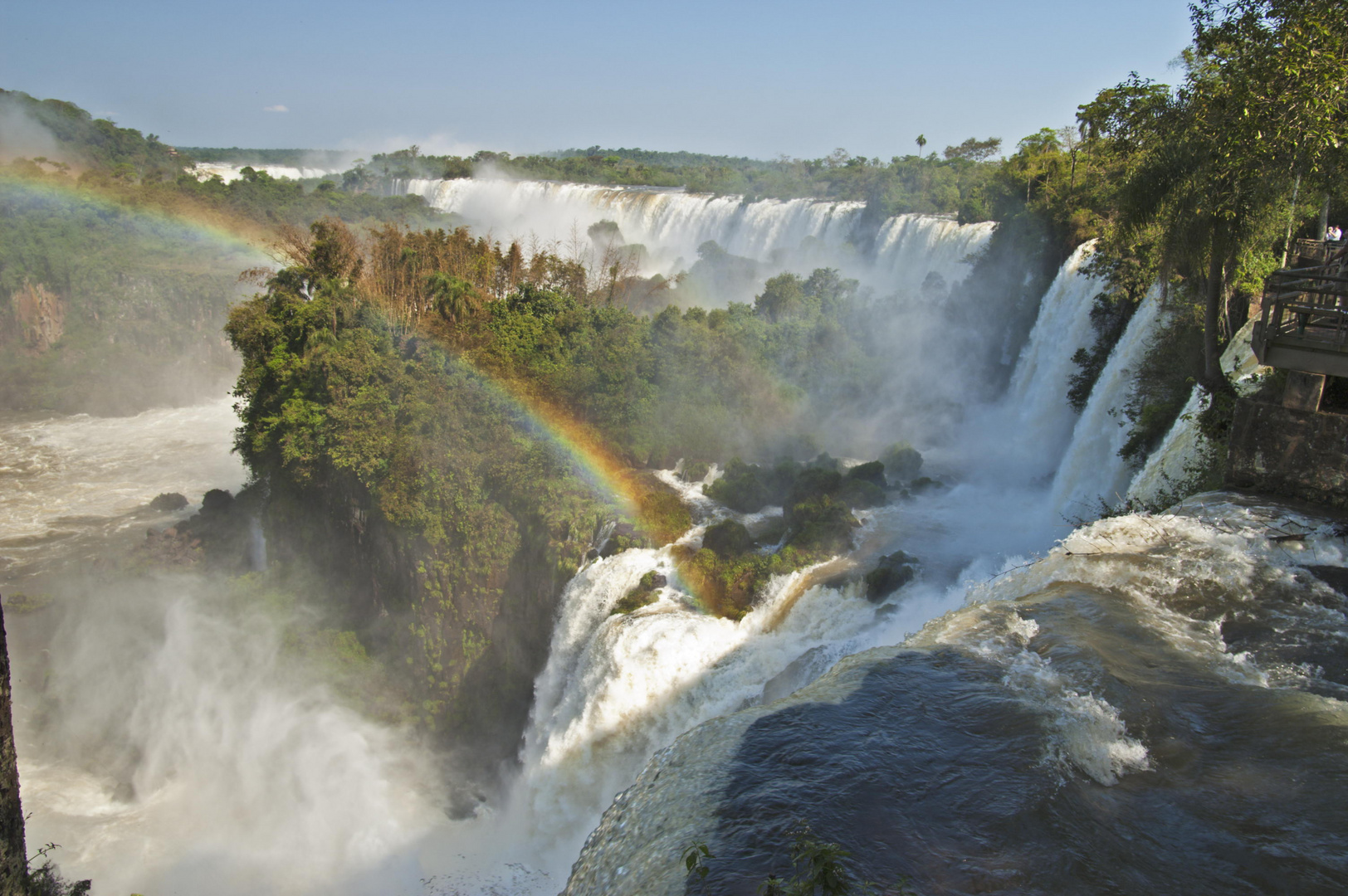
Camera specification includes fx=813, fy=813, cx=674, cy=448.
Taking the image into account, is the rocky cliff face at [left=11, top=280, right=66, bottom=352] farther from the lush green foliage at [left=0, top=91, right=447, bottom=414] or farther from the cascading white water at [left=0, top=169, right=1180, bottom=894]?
the cascading white water at [left=0, top=169, right=1180, bottom=894]

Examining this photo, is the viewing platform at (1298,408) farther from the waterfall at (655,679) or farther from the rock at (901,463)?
the rock at (901,463)

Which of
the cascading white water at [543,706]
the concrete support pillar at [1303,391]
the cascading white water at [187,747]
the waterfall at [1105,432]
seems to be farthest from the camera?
the cascading white water at [187,747]

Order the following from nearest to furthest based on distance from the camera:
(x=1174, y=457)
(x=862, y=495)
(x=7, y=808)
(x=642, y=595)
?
(x=7, y=808) → (x=1174, y=457) → (x=642, y=595) → (x=862, y=495)

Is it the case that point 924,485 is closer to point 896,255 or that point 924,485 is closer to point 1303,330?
point 1303,330

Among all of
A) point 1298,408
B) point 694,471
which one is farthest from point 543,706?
point 1298,408

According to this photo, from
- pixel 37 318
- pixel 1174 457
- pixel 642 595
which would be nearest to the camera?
pixel 1174 457

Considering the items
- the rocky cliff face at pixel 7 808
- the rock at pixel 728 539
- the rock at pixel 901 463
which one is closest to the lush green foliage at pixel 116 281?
the rock at pixel 728 539

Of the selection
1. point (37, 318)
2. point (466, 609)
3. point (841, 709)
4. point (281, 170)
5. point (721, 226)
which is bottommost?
point (466, 609)

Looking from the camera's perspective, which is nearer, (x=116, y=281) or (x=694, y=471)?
(x=694, y=471)

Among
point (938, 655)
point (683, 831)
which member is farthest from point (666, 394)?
point (683, 831)
